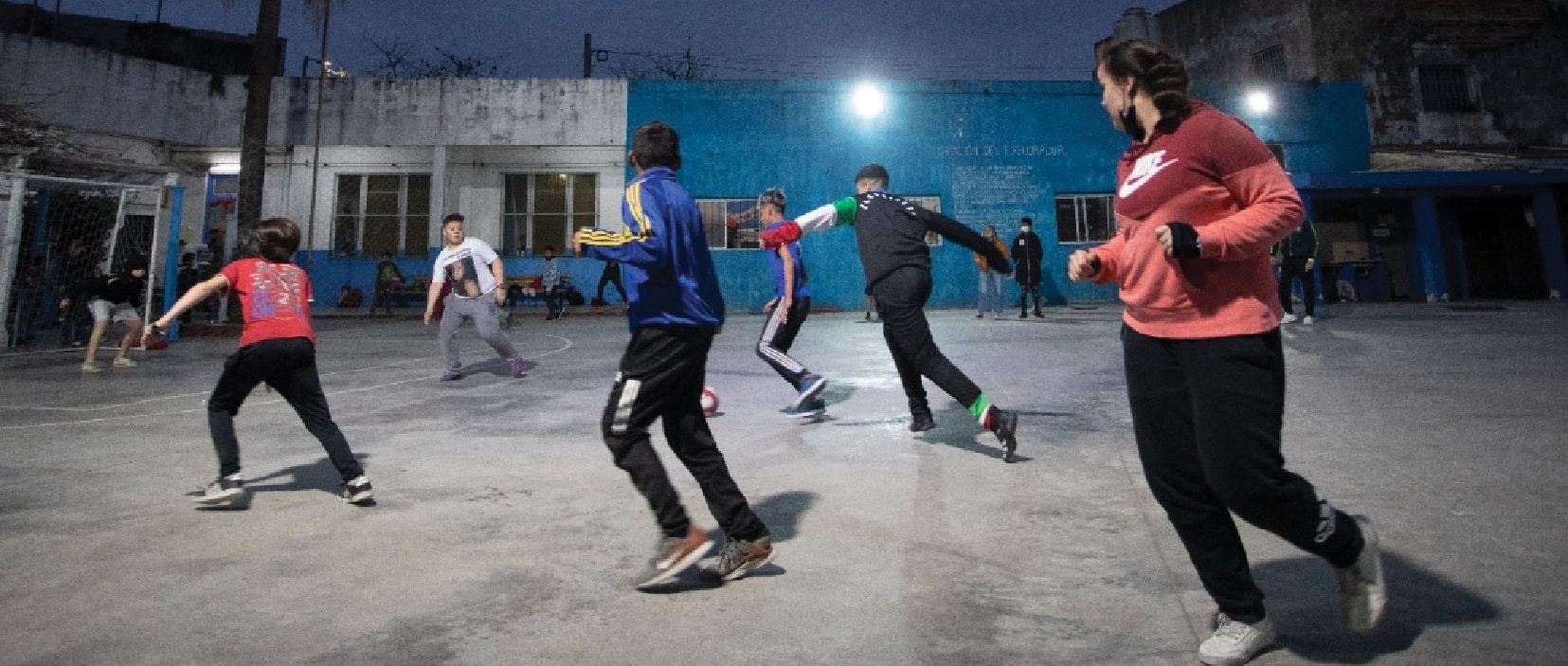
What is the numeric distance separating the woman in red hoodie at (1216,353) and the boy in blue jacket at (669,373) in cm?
130

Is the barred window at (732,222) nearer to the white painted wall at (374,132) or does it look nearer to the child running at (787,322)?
the white painted wall at (374,132)

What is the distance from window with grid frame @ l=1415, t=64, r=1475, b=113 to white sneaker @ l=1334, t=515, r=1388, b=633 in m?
27.5

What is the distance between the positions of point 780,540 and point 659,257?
1.17 meters

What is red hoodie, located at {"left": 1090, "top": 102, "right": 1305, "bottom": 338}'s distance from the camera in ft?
5.83

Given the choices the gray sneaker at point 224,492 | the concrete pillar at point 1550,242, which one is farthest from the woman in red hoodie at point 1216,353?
the concrete pillar at point 1550,242

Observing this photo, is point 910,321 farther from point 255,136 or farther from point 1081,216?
point 1081,216

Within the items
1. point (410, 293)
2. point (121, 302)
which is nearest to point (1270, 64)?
point (410, 293)

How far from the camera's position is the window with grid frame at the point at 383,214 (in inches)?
850

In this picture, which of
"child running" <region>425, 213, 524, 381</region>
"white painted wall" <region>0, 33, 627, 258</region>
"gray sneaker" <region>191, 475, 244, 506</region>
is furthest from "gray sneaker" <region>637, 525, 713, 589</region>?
"white painted wall" <region>0, 33, 627, 258</region>

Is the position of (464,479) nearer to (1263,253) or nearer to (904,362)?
(904,362)

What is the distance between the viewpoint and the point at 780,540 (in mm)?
2785

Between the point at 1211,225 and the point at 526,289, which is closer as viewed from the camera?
the point at 1211,225

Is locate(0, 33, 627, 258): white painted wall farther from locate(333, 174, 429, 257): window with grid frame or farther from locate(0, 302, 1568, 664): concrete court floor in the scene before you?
locate(0, 302, 1568, 664): concrete court floor

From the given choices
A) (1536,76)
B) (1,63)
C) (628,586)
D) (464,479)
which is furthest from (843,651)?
(1536,76)
